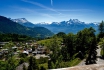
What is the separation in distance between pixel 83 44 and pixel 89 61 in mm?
25227

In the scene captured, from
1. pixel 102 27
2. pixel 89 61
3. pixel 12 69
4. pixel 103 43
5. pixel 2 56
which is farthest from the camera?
pixel 2 56

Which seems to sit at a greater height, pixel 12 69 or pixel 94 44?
pixel 94 44

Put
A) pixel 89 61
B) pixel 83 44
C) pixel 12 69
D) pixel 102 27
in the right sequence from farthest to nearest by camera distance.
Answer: pixel 102 27
pixel 83 44
pixel 12 69
pixel 89 61

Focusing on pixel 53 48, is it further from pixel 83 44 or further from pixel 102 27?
pixel 102 27

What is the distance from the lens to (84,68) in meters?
2.95

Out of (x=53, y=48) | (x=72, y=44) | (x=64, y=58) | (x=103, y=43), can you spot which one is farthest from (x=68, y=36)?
(x=103, y=43)

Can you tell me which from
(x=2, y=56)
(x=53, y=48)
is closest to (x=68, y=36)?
(x=53, y=48)

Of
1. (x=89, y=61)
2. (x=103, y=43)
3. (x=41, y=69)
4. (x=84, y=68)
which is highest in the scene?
(x=84, y=68)

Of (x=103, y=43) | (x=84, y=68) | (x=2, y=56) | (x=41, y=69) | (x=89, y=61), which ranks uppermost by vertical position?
(x=84, y=68)

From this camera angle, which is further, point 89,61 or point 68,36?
point 68,36

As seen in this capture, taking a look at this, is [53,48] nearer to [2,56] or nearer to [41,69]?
[41,69]

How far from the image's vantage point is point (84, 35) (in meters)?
71.6

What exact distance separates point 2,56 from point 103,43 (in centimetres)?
8870

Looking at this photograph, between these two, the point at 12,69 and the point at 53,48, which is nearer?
the point at 12,69
